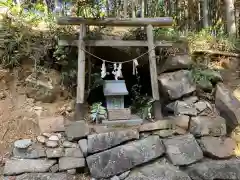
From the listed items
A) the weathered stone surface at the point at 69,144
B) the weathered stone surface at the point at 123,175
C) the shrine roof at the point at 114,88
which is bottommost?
the weathered stone surface at the point at 123,175

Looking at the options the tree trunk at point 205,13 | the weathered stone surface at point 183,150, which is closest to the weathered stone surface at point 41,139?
the weathered stone surface at point 183,150

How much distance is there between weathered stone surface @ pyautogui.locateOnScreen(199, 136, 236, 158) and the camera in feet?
12.8

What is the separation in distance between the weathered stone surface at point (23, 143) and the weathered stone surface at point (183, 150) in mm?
1836

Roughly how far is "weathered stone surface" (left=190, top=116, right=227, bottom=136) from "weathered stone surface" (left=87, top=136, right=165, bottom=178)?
24.8 inches

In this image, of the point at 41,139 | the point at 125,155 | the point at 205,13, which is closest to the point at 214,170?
the point at 125,155

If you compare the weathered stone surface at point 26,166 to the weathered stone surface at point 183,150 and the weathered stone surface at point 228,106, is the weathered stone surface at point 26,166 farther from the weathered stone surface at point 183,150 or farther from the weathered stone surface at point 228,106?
the weathered stone surface at point 228,106

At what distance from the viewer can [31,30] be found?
177 inches

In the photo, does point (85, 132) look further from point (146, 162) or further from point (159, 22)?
point (159, 22)

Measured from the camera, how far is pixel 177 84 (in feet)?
14.4

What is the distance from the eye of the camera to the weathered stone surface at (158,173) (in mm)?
3531

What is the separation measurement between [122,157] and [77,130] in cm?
70

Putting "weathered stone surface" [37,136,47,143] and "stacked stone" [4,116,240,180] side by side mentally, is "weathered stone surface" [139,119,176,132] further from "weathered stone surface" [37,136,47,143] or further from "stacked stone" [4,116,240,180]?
"weathered stone surface" [37,136,47,143]

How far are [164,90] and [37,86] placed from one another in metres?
1.97

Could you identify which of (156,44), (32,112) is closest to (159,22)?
(156,44)
